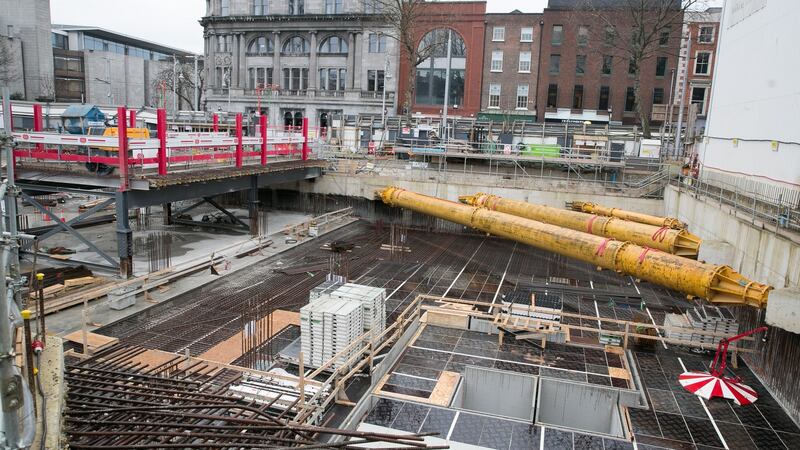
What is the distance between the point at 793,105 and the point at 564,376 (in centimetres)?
1212

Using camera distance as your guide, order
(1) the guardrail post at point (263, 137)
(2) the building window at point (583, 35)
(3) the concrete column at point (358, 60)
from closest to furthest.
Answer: (1) the guardrail post at point (263, 137), (2) the building window at point (583, 35), (3) the concrete column at point (358, 60)

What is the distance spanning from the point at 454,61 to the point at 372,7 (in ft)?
35.5

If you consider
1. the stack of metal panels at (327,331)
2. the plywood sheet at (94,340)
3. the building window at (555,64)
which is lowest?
the plywood sheet at (94,340)

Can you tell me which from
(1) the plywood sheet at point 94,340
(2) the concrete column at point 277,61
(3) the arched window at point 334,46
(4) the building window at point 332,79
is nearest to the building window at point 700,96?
(4) the building window at point 332,79

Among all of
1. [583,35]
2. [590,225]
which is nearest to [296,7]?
[583,35]

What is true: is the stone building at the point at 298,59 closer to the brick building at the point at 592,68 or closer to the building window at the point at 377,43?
the building window at the point at 377,43

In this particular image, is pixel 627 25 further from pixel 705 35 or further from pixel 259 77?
pixel 259 77

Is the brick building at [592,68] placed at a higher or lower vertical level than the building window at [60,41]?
lower

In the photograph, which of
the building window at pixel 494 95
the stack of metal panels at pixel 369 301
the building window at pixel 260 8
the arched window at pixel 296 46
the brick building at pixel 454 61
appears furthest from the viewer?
the building window at pixel 260 8

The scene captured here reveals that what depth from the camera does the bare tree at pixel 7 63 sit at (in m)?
62.2

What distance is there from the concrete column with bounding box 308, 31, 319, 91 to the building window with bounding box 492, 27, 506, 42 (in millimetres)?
19269

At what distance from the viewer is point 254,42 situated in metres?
62.5

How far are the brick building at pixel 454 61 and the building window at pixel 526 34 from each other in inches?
143

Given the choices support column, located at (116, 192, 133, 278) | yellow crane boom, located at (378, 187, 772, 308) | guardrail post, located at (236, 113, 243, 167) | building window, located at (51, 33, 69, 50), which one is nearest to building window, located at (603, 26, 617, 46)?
yellow crane boom, located at (378, 187, 772, 308)
